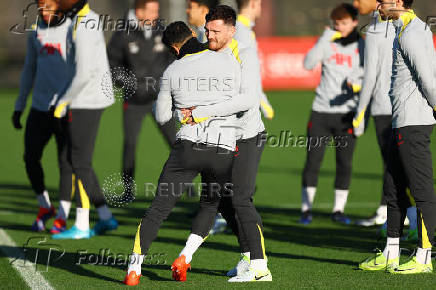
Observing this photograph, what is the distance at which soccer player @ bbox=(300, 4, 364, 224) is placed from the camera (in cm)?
919

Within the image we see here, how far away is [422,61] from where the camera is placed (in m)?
6.36

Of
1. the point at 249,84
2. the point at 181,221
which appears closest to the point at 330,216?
the point at 181,221

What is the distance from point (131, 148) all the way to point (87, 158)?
204cm

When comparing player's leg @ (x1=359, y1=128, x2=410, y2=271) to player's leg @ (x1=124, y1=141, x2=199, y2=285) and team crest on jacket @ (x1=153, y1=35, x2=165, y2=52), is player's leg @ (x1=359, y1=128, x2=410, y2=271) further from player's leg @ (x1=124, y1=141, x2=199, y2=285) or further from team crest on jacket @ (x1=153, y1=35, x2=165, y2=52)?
team crest on jacket @ (x1=153, y1=35, x2=165, y2=52)

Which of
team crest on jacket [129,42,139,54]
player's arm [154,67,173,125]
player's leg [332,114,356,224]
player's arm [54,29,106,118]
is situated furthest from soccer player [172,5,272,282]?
team crest on jacket [129,42,139,54]

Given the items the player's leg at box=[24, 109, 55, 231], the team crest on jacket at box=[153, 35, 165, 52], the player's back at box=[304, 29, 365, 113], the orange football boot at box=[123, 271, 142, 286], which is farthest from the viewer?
the team crest on jacket at box=[153, 35, 165, 52]

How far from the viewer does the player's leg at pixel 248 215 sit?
6.41 m

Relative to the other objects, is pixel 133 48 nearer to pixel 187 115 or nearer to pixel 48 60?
pixel 48 60

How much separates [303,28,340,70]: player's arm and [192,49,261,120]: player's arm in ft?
9.65

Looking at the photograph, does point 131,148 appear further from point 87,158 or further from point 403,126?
point 403,126

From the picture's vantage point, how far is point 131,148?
34.5 feet

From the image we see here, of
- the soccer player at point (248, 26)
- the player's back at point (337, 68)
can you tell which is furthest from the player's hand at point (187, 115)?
the player's back at point (337, 68)

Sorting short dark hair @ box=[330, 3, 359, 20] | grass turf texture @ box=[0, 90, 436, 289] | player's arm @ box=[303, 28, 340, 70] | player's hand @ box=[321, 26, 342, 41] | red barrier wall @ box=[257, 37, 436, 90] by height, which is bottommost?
red barrier wall @ box=[257, 37, 436, 90]

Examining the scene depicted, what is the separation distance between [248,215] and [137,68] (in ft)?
15.1
